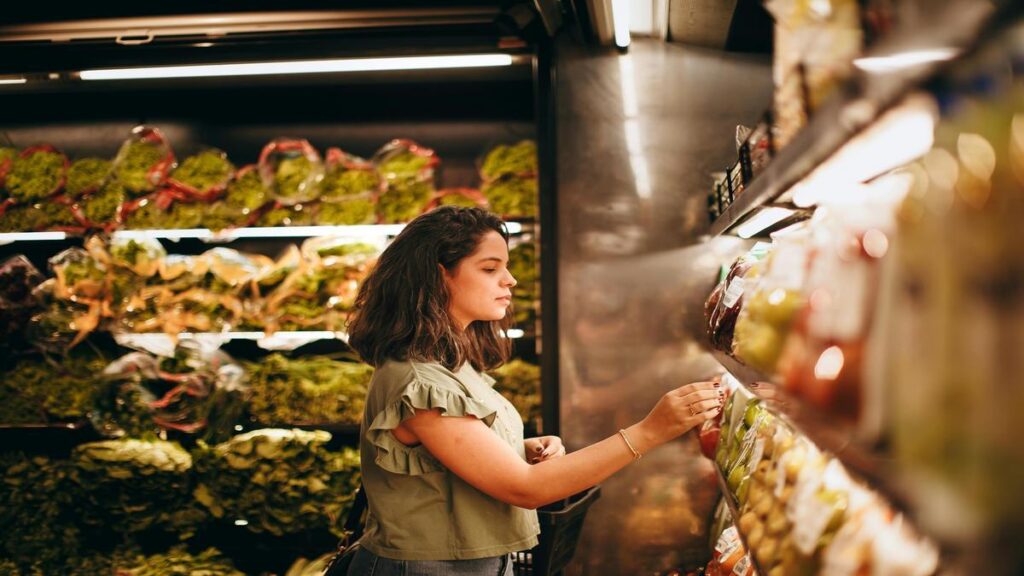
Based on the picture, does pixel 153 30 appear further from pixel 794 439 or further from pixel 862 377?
pixel 862 377

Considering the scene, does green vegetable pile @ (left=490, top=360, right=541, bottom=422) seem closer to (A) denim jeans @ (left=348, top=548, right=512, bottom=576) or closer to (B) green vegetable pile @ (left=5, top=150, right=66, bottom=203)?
(A) denim jeans @ (left=348, top=548, right=512, bottom=576)

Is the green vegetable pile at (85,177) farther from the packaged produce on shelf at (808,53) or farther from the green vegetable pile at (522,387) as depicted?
the packaged produce on shelf at (808,53)

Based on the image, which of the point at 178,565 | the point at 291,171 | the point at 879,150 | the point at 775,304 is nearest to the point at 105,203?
the point at 291,171

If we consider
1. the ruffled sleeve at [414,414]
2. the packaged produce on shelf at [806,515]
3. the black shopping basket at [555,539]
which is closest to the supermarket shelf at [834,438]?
the packaged produce on shelf at [806,515]

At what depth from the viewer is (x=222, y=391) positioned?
10.2ft

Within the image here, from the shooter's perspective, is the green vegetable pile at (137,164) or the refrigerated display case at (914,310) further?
the green vegetable pile at (137,164)

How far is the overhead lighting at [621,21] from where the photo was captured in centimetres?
240

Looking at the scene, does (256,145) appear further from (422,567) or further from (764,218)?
(764,218)

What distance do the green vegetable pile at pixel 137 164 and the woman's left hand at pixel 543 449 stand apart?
219 cm

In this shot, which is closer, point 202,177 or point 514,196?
point 514,196

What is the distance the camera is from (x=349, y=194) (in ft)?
10.2

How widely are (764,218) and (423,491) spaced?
1.03 metres

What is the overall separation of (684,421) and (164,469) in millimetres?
2383

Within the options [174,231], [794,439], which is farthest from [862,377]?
[174,231]
